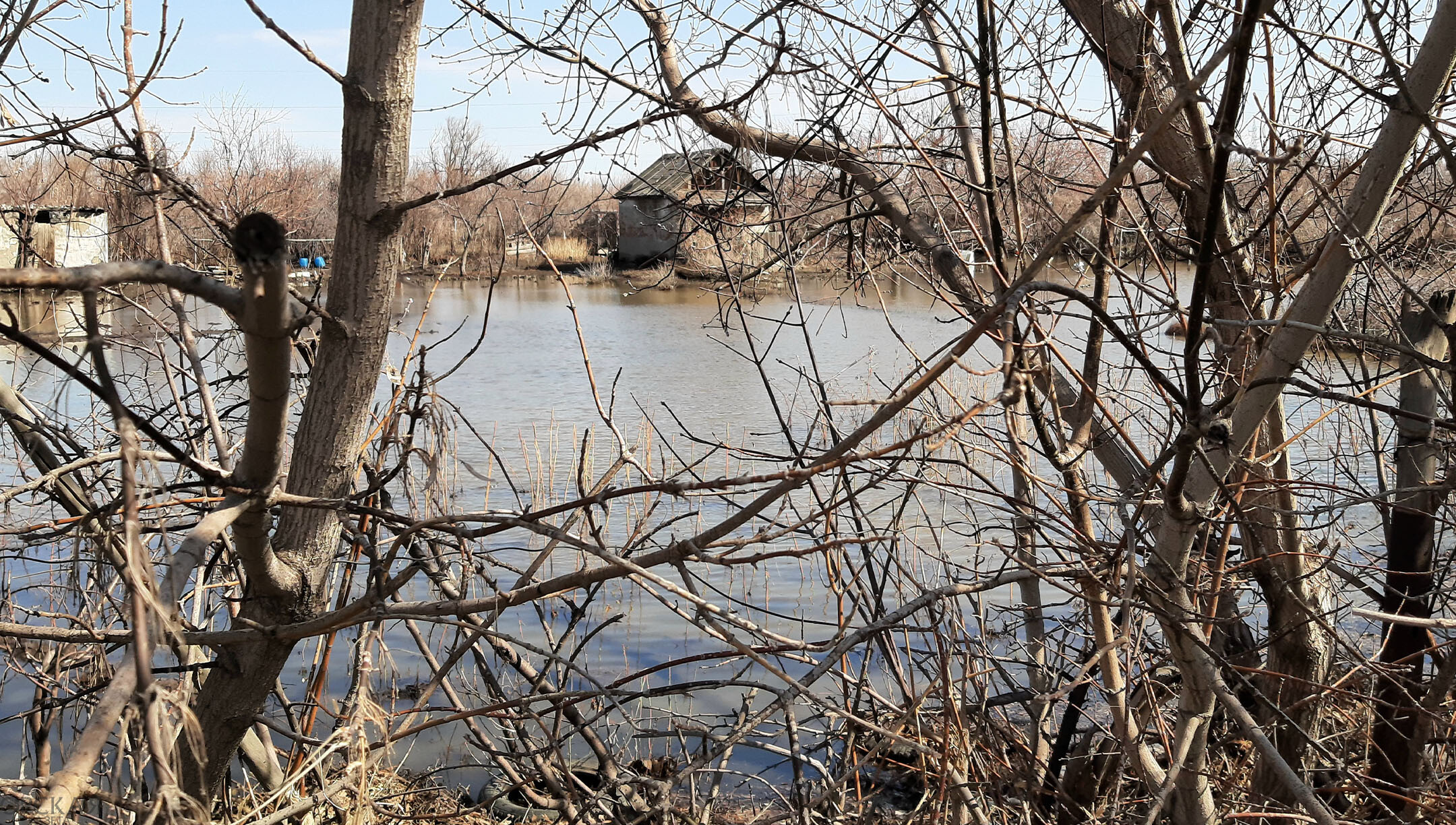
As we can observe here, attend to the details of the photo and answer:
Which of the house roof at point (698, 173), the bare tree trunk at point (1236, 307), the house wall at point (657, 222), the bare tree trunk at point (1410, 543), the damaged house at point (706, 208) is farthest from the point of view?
the house wall at point (657, 222)

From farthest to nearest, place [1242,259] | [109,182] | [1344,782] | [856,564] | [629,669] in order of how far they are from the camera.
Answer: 1. [629,669]
2. [856,564]
3. [109,182]
4. [1242,259]
5. [1344,782]

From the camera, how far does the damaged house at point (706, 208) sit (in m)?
3.68

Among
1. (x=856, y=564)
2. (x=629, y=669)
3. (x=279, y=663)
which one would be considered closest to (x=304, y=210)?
(x=629, y=669)

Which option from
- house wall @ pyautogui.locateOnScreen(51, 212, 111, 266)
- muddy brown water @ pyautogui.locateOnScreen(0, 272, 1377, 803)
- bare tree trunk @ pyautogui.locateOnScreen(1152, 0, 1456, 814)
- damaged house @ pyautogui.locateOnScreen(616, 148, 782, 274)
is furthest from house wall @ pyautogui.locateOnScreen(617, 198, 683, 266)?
bare tree trunk @ pyautogui.locateOnScreen(1152, 0, 1456, 814)

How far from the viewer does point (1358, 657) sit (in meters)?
2.45

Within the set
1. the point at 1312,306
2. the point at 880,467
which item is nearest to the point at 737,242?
the point at 880,467

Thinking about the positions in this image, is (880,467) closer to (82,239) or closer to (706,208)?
(706,208)

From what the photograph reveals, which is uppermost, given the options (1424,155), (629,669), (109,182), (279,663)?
(1424,155)

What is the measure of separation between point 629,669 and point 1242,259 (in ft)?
15.0

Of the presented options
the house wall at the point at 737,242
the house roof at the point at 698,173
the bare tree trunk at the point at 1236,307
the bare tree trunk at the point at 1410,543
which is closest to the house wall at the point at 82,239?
the house roof at the point at 698,173

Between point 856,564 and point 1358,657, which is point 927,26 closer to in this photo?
point 1358,657

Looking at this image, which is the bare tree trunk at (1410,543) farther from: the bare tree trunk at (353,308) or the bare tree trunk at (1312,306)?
the bare tree trunk at (353,308)

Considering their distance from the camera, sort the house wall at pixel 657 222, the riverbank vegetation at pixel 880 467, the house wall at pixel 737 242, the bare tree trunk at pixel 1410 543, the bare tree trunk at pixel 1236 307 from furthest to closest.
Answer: the house wall at pixel 657 222 → the house wall at pixel 737 242 → the bare tree trunk at pixel 1410 543 → the bare tree trunk at pixel 1236 307 → the riverbank vegetation at pixel 880 467

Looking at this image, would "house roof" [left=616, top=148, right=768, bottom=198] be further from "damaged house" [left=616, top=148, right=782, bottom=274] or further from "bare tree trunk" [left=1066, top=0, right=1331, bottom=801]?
"bare tree trunk" [left=1066, top=0, right=1331, bottom=801]
